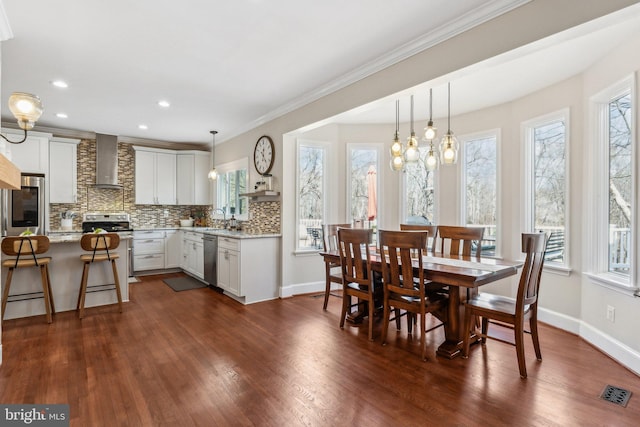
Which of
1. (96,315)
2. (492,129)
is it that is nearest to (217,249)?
(96,315)

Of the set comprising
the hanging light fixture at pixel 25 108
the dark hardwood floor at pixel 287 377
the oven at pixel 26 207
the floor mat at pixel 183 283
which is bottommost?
the dark hardwood floor at pixel 287 377

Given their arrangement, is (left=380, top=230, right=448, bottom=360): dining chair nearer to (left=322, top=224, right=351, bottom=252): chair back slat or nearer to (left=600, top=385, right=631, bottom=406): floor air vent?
(left=600, top=385, right=631, bottom=406): floor air vent

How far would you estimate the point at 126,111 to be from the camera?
4.86m

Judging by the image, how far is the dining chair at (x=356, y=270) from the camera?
328 cm

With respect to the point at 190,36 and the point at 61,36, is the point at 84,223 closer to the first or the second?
the point at 61,36

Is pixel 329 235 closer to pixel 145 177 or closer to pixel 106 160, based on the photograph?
pixel 145 177

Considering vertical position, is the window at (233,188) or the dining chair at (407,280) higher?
the window at (233,188)

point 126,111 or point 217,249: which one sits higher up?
point 126,111

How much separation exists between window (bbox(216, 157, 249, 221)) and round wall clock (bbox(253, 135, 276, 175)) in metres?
0.41

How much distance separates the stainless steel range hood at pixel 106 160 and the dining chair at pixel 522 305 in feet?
20.5

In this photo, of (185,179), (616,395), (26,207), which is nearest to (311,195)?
(185,179)

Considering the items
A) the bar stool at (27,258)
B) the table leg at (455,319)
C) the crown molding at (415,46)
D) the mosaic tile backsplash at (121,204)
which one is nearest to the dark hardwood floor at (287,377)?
the table leg at (455,319)

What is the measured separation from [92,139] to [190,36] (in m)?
4.64

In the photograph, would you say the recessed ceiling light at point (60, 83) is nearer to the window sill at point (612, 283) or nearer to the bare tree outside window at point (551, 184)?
the bare tree outside window at point (551, 184)
